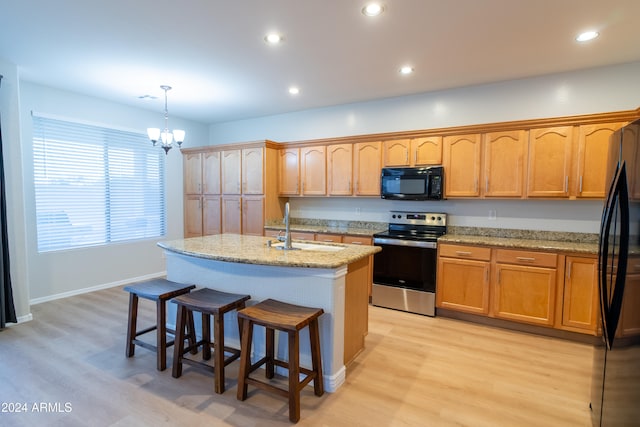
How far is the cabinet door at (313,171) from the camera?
15.4ft

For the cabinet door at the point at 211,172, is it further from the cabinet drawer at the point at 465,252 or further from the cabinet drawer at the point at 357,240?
the cabinet drawer at the point at 465,252

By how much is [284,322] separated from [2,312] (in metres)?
3.23

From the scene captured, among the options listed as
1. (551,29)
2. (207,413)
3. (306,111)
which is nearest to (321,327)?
(207,413)

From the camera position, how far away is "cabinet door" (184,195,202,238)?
18.3 feet

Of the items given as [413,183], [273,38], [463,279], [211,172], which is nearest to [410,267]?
[463,279]

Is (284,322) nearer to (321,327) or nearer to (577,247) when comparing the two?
(321,327)

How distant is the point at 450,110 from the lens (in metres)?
4.02

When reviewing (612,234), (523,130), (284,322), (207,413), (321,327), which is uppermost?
(523,130)

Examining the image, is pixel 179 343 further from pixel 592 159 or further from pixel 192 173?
pixel 592 159

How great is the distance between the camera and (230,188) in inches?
205

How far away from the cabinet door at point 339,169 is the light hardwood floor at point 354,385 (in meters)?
2.03

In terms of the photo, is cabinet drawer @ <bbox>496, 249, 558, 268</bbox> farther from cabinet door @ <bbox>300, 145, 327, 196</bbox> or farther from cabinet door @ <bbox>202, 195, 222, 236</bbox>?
cabinet door @ <bbox>202, 195, 222, 236</bbox>

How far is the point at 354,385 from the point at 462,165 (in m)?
2.72

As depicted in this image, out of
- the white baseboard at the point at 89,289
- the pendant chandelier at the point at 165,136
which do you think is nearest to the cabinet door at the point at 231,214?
the white baseboard at the point at 89,289
